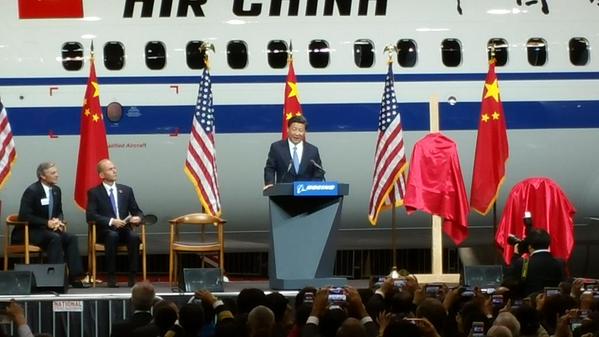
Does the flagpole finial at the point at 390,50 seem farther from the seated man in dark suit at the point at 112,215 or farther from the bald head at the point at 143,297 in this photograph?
the bald head at the point at 143,297

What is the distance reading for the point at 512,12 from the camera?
22.0m

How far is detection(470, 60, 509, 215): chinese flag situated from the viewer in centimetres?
2053

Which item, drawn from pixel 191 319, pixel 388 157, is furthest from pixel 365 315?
pixel 388 157

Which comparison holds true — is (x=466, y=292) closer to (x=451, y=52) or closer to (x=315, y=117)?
(x=315, y=117)

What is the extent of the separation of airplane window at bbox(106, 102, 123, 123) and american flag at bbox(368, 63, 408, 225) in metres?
3.33

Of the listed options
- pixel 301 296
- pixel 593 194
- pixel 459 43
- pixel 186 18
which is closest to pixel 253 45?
pixel 186 18

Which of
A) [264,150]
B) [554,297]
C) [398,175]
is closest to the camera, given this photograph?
[554,297]

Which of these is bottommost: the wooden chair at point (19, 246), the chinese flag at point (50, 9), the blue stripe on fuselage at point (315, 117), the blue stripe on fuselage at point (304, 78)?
the wooden chair at point (19, 246)

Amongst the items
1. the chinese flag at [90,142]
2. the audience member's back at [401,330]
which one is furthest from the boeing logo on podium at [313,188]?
the audience member's back at [401,330]

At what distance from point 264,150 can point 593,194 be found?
4.52m

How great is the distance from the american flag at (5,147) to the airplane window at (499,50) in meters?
6.26

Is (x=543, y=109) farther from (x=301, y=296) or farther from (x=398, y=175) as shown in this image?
(x=301, y=296)

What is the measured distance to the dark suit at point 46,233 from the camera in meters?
18.7

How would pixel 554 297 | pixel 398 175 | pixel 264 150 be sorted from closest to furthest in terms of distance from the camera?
pixel 554 297 < pixel 398 175 < pixel 264 150
